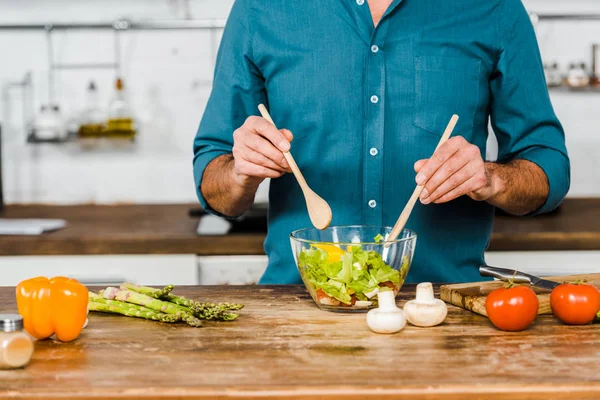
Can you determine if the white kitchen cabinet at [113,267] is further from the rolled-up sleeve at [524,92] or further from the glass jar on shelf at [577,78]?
the glass jar on shelf at [577,78]

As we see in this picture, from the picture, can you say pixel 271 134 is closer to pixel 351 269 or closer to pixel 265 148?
pixel 265 148

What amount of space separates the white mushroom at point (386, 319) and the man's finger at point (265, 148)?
0.33m

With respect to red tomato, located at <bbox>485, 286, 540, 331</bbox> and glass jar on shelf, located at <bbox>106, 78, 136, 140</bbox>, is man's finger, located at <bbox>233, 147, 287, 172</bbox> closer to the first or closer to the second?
red tomato, located at <bbox>485, 286, 540, 331</bbox>

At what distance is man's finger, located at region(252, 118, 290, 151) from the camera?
137cm

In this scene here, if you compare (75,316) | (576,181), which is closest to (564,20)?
(576,181)

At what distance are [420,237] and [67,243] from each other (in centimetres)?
126

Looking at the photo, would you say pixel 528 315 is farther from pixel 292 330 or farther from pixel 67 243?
A: pixel 67 243

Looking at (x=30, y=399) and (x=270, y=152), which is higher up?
(x=270, y=152)

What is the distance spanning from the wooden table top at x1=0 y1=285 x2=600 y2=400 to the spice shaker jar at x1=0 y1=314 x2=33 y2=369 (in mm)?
14

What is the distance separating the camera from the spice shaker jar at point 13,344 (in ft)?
Result: 3.44

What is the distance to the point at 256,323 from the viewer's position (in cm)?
129

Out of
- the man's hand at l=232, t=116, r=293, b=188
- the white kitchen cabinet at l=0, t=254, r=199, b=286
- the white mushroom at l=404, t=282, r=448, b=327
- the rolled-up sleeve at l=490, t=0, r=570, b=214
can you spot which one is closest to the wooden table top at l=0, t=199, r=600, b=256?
the white kitchen cabinet at l=0, t=254, r=199, b=286

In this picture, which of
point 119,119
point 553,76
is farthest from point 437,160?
point 119,119

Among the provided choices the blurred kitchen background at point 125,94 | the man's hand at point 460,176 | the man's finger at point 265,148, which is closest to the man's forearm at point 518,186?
the man's hand at point 460,176
